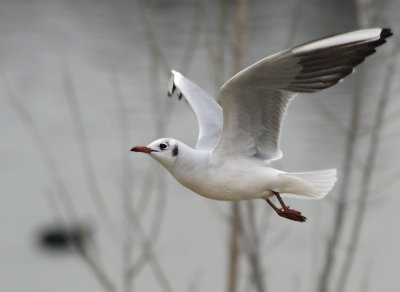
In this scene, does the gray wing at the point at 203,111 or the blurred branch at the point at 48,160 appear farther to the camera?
the blurred branch at the point at 48,160

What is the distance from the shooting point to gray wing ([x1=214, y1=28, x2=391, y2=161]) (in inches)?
137

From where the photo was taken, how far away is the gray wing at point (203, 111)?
442 centimetres

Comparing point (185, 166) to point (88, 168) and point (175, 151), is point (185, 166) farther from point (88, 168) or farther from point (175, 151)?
point (88, 168)

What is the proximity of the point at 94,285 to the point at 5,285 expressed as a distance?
4.34ft

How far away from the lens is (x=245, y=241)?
595cm

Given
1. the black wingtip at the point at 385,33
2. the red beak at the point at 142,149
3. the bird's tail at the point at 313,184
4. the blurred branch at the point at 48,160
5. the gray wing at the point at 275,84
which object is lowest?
the blurred branch at the point at 48,160

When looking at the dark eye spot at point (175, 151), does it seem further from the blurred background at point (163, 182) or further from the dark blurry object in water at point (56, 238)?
the dark blurry object in water at point (56, 238)

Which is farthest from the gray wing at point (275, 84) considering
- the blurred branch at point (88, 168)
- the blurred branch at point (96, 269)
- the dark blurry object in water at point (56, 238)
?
the dark blurry object in water at point (56, 238)

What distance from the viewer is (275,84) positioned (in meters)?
3.87

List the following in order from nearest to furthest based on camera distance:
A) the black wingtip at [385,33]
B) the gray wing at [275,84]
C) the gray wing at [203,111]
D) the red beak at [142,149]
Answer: the black wingtip at [385,33] < the gray wing at [275,84] < the red beak at [142,149] < the gray wing at [203,111]

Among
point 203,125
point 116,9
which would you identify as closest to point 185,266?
point 203,125

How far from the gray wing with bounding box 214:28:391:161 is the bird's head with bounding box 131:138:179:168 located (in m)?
0.23

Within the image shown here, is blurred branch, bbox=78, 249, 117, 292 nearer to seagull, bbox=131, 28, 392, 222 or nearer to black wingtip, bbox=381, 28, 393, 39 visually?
seagull, bbox=131, 28, 392, 222

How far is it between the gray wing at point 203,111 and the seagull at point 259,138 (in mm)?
122
